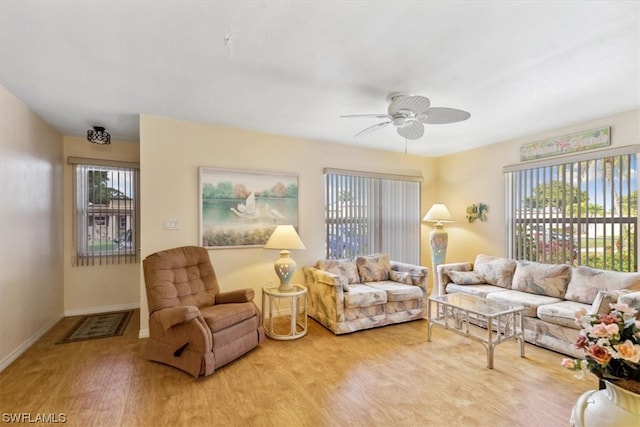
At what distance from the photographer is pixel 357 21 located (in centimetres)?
175

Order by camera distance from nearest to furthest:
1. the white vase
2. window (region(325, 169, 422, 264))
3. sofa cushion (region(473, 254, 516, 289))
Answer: the white vase, sofa cushion (region(473, 254, 516, 289)), window (region(325, 169, 422, 264))

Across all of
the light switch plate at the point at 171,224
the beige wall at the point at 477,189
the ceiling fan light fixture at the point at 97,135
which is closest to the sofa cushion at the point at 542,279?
the beige wall at the point at 477,189

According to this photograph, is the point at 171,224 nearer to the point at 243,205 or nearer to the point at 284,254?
the point at 243,205

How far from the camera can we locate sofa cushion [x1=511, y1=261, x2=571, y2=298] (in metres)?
3.32

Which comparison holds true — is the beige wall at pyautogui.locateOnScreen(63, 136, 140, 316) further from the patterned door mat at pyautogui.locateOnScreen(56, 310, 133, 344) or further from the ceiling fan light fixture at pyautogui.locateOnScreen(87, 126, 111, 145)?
the ceiling fan light fixture at pyautogui.locateOnScreen(87, 126, 111, 145)

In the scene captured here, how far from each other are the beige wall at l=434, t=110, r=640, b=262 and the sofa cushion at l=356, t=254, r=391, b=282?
1502 mm

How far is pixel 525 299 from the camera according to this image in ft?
10.7

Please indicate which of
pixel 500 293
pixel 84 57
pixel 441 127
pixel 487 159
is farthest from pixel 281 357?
pixel 487 159

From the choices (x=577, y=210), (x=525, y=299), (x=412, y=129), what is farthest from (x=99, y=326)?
(x=577, y=210)

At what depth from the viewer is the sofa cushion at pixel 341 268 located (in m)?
3.96

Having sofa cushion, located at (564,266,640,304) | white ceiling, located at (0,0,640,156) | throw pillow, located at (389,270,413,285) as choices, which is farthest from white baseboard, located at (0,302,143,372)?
sofa cushion, located at (564,266,640,304)

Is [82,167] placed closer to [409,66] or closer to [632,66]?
[409,66]

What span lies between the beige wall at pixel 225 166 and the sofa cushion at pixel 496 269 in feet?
6.62

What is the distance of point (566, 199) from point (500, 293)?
141 cm
